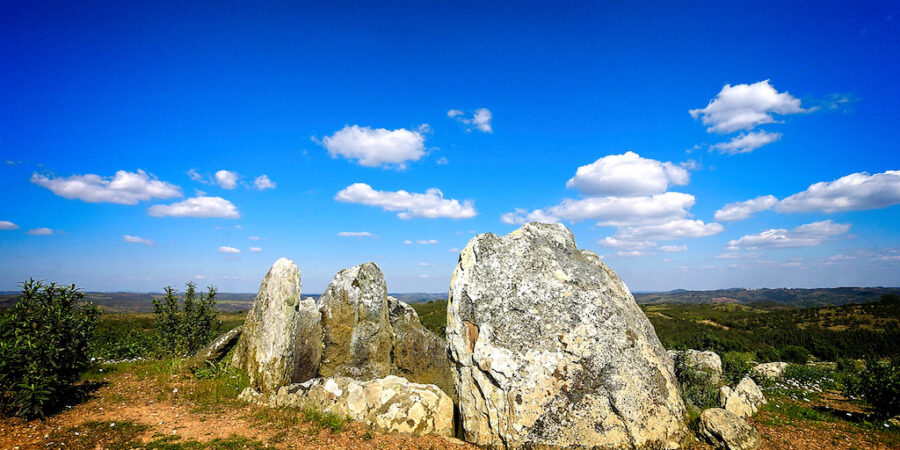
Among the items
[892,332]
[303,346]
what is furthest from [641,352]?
[892,332]

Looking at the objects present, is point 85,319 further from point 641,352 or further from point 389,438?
point 641,352

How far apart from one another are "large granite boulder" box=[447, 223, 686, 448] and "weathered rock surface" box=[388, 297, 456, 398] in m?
7.21

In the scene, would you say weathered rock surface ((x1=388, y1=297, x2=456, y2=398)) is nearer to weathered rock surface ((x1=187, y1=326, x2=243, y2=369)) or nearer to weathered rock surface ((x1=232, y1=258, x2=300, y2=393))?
weathered rock surface ((x1=232, y1=258, x2=300, y2=393))

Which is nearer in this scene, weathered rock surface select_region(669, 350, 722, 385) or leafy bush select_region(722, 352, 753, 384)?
weathered rock surface select_region(669, 350, 722, 385)

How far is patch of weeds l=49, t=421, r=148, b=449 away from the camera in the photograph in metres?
7.77

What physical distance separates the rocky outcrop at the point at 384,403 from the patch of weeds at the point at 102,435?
3.15 meters

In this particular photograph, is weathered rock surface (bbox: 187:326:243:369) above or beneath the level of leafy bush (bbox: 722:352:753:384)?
above

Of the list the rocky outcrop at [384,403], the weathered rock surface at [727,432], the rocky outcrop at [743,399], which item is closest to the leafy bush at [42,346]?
the rocky outcrop at [384,403]

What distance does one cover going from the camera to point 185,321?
19.2 m

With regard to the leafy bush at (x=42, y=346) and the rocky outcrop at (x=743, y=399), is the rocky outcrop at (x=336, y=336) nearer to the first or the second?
the leafy bush at (x=42, y=346)

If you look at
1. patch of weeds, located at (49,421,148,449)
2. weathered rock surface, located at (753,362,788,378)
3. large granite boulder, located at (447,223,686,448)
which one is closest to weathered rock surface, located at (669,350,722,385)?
weathered rock surface, located at (753,362,788,378)

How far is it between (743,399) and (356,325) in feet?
41.4

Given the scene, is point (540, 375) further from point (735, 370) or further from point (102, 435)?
point (735, 370)

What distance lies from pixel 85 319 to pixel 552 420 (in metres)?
12.6
